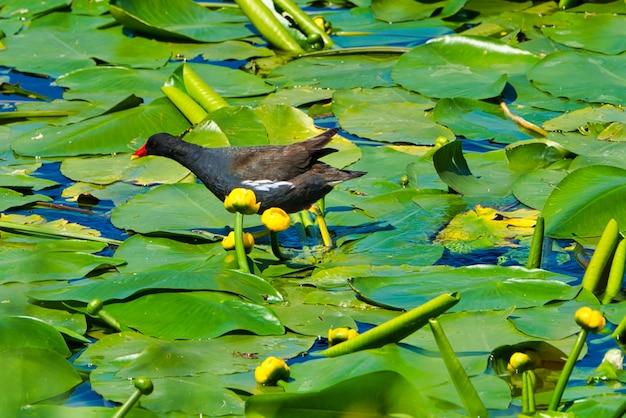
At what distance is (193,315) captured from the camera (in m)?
2.74

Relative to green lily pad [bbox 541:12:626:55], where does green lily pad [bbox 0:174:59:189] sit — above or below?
above

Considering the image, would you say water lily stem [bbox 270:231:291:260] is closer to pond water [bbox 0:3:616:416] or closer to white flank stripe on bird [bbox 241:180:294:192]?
pond water [bbox 0:3:616:416]

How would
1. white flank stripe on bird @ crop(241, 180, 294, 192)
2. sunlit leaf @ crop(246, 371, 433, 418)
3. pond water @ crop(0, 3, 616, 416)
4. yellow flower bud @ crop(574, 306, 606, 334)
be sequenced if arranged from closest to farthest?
1. yellow flower bud @ crop(574, 306, 606, 334)
2. sunlit leaf @ crop(246, 371, 433, 418)
3. pond water @ crop(0, 3, 616, 416)
4. white flank stripe on bird @ crop(241, 180, 294, 192)

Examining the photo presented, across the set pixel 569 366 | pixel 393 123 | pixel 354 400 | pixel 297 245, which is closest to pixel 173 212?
pixel 297 245

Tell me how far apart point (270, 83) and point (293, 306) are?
7.52 ft

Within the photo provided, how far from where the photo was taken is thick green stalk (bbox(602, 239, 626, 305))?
2678 millimetres

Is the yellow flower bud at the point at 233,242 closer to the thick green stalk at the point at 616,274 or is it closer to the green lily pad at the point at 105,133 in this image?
the thick green stalk at the point at 616,274

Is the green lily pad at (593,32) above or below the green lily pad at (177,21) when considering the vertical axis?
below

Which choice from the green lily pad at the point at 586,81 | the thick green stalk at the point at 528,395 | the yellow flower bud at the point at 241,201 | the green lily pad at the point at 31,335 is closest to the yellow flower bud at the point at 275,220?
the yellow flower bud at the point at 241,201

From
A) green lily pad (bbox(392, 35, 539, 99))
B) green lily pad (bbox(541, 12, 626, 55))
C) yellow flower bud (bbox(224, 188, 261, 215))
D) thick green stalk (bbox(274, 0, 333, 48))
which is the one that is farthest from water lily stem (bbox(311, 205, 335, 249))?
thick green stalk (bbox(274, 0, 333, 48))

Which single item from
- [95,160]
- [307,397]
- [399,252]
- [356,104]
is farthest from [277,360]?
[356,104]

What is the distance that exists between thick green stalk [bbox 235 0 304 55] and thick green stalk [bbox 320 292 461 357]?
10.6 feet

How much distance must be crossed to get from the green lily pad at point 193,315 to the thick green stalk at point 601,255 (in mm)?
839

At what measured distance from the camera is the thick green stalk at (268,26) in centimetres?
543
